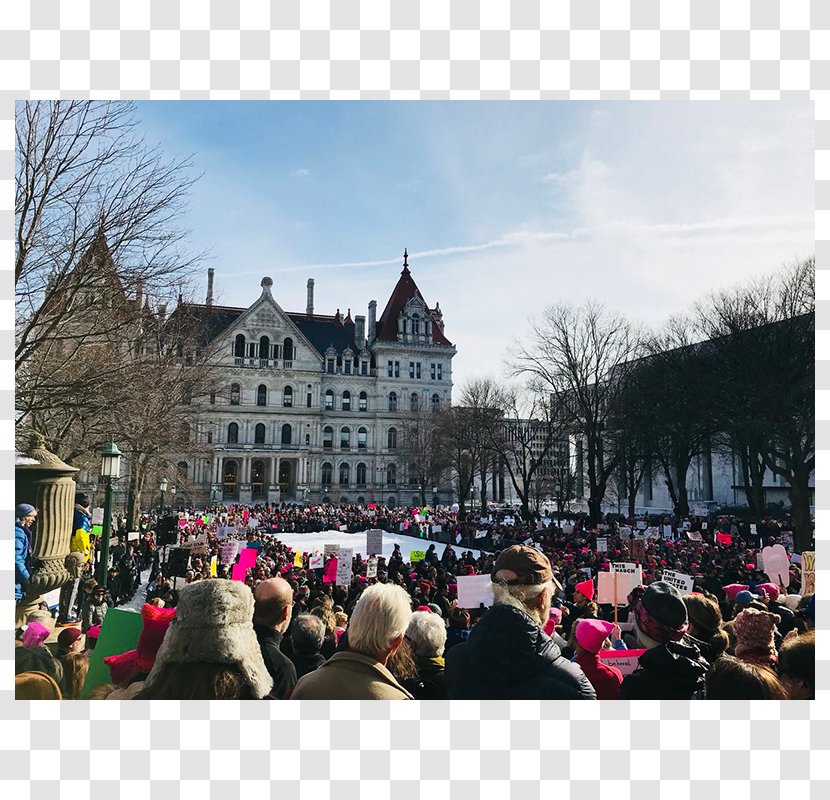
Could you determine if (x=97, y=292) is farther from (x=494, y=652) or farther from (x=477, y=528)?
(x=477, y=528)

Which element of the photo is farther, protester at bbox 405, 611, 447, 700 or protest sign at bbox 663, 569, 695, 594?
protest sign at bbox 663, 569, 695, 594

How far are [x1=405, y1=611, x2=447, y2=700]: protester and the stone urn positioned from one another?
6.92 metres

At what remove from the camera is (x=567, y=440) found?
43.6 meters

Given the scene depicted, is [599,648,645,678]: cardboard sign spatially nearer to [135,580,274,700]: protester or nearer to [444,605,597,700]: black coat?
[444,605,597,700]: black coat

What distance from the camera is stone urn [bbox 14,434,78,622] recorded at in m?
8.84

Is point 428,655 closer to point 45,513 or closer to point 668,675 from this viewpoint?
point 668,675

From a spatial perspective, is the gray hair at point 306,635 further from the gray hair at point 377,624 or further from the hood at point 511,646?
the hood at point 511,646

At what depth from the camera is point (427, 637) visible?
13.2ft

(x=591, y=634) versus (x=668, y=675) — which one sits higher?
(x=591, y=634)

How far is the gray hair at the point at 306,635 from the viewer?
4.51 meters

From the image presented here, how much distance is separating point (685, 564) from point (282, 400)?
60.5 m

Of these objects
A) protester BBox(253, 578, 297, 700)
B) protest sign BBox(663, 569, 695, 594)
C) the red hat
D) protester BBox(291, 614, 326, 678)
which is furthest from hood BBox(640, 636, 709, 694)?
the red hat

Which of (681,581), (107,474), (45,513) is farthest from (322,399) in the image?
(681,581)

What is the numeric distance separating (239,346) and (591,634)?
71116 mm
